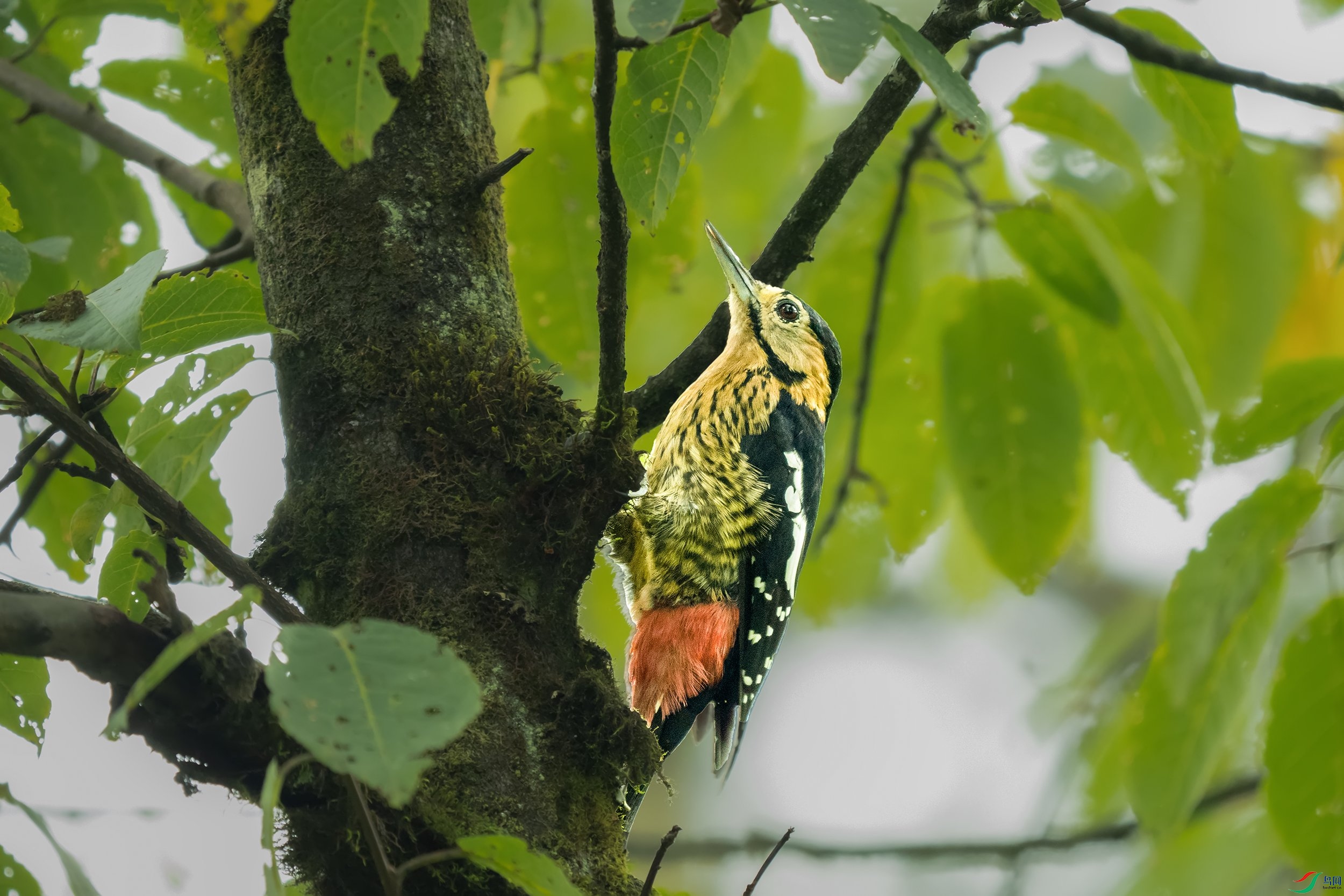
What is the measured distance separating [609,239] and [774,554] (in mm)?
1864

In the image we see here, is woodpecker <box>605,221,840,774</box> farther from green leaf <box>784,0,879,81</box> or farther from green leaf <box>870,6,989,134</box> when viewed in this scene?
green leaf <box>784,0,879,81</box>

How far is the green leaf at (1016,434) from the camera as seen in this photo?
8.11 ft

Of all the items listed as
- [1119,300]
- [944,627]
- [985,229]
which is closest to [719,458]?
[985,229]

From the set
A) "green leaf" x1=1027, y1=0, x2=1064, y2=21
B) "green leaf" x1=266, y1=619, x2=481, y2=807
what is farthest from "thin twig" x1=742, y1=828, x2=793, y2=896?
"green leaf" x1=1027, y1=0, x2=1064, y2=21

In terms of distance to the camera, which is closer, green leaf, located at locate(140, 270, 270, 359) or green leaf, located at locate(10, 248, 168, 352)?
green leaf, located at locate(10, 248, 168, 352)

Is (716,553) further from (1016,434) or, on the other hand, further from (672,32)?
(672,32)

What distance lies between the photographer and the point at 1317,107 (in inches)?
84.8

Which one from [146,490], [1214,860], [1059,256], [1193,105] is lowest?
[1214,860]

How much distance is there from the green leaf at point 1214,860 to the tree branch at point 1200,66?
1407mm

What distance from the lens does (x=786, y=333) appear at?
390cm

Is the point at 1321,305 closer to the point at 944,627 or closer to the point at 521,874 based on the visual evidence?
the point at 521,874

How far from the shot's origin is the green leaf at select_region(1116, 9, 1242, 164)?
224 cm

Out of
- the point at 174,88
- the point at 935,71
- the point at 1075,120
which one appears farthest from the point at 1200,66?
the point at 174,88

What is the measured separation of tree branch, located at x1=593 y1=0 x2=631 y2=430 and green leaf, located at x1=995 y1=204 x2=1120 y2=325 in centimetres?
126
